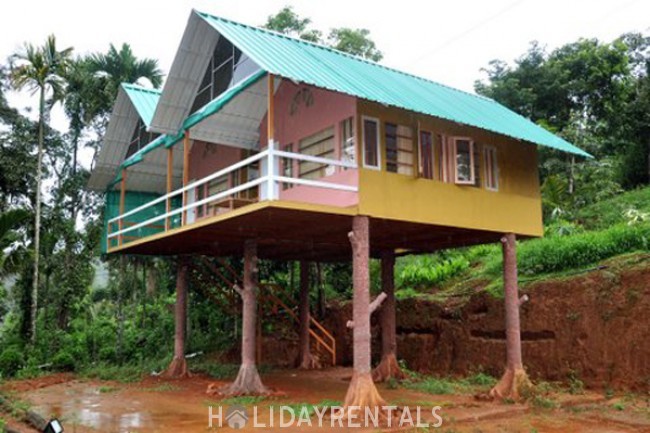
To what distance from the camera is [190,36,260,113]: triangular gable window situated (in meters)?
13.3

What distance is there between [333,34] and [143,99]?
13.0 meters

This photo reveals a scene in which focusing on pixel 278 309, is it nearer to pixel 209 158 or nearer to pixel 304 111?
pixel 209 158

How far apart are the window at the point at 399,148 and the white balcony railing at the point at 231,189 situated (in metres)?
1.24

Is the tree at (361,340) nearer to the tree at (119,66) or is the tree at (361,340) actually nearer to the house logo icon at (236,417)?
the house logo icon at (236,417)

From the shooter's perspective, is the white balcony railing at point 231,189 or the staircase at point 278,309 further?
the staircase at point 278,309

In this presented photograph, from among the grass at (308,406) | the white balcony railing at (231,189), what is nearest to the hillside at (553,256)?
the grass at (308,406)

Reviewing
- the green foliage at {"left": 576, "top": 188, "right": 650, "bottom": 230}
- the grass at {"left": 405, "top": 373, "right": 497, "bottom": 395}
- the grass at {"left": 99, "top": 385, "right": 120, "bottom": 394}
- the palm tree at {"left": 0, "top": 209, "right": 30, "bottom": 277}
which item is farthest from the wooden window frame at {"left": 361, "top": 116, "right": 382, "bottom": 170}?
the green foliage at {"left": 576, "top": 188, "right": 650, "bottom": 230}

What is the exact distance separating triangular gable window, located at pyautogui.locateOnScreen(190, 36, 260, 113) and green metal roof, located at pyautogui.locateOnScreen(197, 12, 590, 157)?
30.3 inches

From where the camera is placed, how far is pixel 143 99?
16.9m

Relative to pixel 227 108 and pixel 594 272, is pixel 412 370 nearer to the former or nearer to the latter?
pixel 594 272

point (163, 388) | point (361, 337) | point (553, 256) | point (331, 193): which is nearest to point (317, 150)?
point (331, 193)

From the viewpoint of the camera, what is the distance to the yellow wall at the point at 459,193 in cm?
1184

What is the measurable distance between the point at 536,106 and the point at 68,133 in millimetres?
23303

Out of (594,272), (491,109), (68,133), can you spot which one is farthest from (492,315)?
(68,133)
